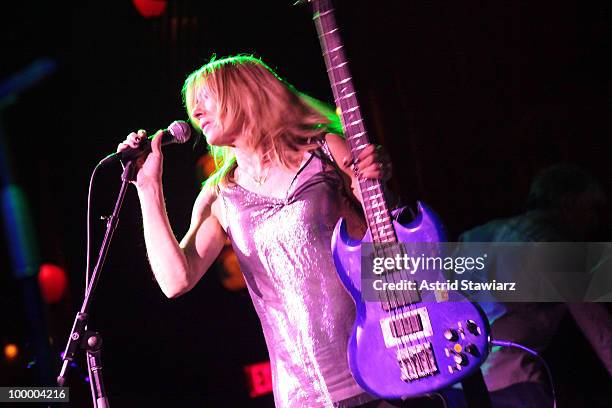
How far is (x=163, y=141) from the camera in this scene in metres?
2.16

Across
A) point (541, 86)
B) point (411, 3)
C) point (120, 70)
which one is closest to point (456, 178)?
point (541, 86)

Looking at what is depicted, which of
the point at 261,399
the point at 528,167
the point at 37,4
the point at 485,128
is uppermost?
the point at 37,4

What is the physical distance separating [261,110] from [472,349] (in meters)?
1.01

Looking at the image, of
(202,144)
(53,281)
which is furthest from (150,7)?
(53,281)

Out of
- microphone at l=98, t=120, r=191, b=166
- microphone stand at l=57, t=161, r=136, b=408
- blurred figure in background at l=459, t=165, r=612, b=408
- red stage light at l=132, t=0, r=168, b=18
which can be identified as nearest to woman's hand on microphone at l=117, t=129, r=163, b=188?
microphone at l=98, t=120, r=191, b=166

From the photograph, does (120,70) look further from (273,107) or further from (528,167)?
(528,167)

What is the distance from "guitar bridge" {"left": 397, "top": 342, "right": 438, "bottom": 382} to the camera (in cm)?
186

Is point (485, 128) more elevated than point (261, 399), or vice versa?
point (485, 128)

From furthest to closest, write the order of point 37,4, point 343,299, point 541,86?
point 541,86 < point 37,4 < point 343,299

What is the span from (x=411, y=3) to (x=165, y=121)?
2.12 m

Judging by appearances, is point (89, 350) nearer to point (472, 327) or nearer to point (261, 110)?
point (261, 110)

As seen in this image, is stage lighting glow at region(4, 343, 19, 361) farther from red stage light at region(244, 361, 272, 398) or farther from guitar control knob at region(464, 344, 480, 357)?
guitar control knob at region(464, 344, 480, 357)

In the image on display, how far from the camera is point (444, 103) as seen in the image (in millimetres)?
4762

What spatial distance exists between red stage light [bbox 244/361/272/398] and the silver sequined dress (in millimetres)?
2093
